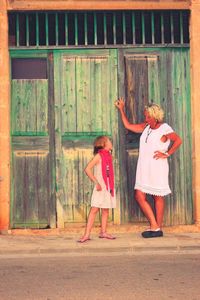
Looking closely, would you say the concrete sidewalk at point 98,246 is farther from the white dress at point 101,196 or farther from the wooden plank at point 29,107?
the wooden plank at point 29,107

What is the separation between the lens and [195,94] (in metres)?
10.7

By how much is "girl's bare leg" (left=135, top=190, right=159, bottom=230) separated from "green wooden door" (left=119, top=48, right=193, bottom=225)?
72 cm

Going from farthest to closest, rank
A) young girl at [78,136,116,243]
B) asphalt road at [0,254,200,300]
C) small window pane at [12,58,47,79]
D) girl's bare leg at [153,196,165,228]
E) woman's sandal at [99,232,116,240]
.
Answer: small window pane at [12,58,47,79], girl's bare leg at [153,196,165,228], woman's sandal at [99,232,116,240], young girl at [78,136,116,243], asphalt road at [0,254,200,300]

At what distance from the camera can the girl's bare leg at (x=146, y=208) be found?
9891mm

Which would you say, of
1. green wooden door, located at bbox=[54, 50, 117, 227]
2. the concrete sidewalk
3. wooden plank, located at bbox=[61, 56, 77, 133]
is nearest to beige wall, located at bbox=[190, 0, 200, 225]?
the concrete sidewalk

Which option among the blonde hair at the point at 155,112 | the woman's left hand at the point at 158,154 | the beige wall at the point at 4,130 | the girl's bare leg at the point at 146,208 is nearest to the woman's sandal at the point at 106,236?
the girl's bare leg at the point at 146,208

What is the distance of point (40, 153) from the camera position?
10688 mm

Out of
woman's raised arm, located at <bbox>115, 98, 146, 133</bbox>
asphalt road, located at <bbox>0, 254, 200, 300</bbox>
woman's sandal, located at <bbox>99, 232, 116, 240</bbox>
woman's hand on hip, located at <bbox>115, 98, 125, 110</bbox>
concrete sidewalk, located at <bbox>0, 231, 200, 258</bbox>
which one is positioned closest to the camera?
asphalt road, located at <bbox>0, 254, 200, 300</bbox>

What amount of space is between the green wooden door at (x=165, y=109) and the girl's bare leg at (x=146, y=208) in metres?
0.72

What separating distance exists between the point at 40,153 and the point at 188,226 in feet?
8.22

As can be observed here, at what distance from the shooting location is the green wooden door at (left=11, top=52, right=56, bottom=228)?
10.7 meters

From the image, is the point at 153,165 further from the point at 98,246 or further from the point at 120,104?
the point at 98,246

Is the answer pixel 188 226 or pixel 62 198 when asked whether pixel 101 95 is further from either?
pixel 188 226

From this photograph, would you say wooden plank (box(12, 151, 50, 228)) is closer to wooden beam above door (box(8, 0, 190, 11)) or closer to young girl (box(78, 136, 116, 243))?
young girl (box(78, 136, 116, 243))
